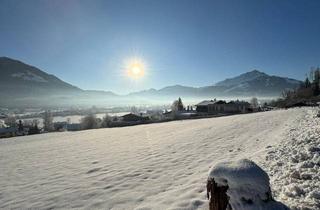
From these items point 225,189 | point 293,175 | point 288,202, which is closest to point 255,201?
point 225,189

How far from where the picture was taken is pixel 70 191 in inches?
322

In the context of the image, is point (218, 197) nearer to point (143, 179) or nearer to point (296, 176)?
point (296, 176)

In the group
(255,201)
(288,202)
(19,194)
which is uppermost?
(255,201)

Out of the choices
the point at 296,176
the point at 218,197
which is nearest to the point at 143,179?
the point at 296,176

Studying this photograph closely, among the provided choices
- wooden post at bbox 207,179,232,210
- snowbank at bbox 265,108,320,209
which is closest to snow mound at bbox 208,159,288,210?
wooden post at bbox 207,179,232,210

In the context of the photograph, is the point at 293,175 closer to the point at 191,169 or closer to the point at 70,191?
the point at 191,169

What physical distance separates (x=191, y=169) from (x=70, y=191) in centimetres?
423

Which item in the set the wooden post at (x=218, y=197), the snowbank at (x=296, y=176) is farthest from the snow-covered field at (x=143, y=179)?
the wooden post at (x=218, y=197)

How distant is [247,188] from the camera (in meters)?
3.87

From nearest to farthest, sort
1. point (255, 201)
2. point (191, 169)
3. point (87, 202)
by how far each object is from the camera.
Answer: point (255, 201), point (87, 202), point (191, 169)

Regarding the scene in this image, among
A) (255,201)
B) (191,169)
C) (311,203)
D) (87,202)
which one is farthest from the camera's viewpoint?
(191,169)

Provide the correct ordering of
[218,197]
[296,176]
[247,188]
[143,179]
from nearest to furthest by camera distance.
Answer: [247,188] → [218,197] → [296,176] → [143,179]

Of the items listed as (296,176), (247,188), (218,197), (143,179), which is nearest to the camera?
(247,188)

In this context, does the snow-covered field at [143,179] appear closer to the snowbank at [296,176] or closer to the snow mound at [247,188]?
the snowbank at [296,176]
